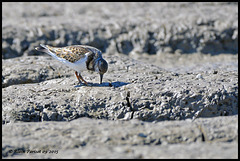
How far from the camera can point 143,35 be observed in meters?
11.3

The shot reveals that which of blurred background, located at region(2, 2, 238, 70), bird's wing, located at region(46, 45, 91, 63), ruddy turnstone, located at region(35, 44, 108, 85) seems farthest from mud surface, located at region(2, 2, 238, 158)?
bird's wing, located at region(46, 45, 91, 63)

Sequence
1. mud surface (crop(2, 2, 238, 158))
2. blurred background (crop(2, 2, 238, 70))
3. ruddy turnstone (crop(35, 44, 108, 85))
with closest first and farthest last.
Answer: mud surface (crop(2, 2, 238, 158)), ruddy turnstone (crop(35, 44, 108, 85)), blurred background (crop(2, 2, 238, 70))

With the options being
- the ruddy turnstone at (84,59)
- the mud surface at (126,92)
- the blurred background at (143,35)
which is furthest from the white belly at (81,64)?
the blurred background at (143,35)

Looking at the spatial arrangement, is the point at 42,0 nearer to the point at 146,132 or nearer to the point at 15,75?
the point at 15,75

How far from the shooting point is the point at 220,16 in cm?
1240

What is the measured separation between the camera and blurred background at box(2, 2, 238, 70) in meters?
10.8

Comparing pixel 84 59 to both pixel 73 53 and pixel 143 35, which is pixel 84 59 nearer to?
pixel 73 53

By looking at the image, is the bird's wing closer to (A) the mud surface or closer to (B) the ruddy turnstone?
(B) the ruddy turnstone

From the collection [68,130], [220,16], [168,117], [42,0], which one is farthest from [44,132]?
[42,0]

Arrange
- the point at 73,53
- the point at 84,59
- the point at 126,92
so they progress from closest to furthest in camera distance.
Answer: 1. the point at 126,92
2. the point at 84,59
3. the point at 73,53

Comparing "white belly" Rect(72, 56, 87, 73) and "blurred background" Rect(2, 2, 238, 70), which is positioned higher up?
"blurred background" Rect(2, 2, 238, 70)

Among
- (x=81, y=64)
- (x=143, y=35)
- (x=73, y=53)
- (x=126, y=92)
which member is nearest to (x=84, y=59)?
(x=81, y=64)

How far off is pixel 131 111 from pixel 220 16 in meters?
7.74

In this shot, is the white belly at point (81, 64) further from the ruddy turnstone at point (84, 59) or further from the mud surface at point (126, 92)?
the mud surface at point (126, 92)
